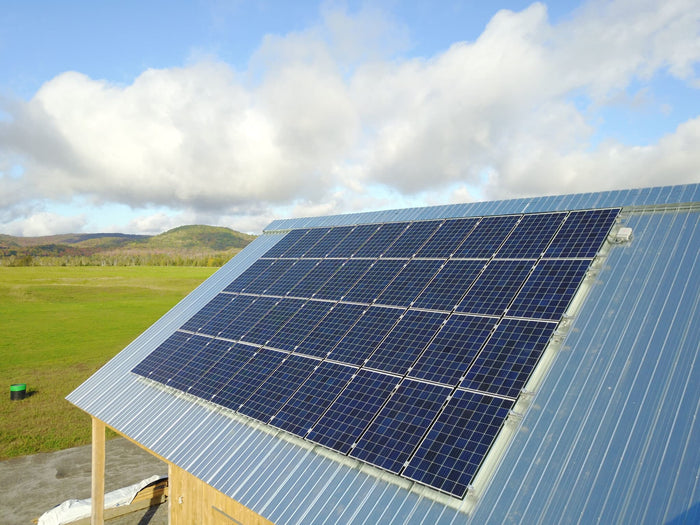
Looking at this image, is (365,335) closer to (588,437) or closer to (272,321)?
(272,321)

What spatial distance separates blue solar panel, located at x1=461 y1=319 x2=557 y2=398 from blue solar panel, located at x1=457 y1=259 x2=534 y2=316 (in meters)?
0.77

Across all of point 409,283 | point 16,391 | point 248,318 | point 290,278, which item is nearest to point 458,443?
point 409,283

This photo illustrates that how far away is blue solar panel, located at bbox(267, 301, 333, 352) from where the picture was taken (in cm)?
1334

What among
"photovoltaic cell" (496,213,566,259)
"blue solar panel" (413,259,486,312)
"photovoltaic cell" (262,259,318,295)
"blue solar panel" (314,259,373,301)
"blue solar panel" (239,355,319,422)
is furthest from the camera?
"photovoltaic cell" (262,259,318,295)

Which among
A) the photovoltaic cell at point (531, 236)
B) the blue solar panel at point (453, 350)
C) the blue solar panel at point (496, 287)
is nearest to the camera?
the blue solar panel at point (453, 350)

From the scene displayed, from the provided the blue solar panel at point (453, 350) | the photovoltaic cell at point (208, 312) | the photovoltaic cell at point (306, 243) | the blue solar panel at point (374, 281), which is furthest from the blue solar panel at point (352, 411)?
the photovoltaic cell at point (306, 243)

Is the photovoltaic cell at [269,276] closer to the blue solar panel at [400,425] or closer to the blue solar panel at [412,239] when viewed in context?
the blue solar panel at [412,239]

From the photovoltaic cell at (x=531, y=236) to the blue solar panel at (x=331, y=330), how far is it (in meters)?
4.55

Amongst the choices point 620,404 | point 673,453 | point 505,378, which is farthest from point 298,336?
point 673,453

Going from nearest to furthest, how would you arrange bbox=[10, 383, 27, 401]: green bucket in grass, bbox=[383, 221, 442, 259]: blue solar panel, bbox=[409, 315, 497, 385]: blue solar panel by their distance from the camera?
bbox=[409, 315, 497, 385]: blue solar panel < bbox=[383, 221, 442, 259]: blue solar panel < bbox=[10, 383, 27, 401]: green bucket in grass

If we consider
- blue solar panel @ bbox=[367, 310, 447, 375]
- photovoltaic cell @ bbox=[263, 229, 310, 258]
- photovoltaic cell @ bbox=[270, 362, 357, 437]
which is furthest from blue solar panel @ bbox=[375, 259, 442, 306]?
photovoltaic cell @ bbox=[263, 229, 310, 258]

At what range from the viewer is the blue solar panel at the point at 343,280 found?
14.8 metres

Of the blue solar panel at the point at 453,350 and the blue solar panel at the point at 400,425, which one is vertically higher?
the blue solar panel at the point at 453,350

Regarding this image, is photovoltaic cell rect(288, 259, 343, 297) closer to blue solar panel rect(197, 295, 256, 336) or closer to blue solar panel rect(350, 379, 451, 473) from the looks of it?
blue solar panel rect(197, 295, 256, 336)
